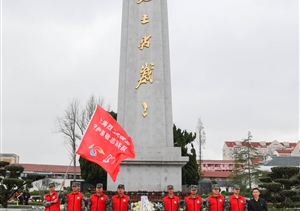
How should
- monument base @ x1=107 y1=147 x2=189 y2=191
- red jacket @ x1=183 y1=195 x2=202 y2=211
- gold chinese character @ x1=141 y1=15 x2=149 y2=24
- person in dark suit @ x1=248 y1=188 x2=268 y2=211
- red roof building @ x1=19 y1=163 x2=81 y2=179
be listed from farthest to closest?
1. red roof building @ x1=19 y1=163 x2=81 y2=179
2. gold chinese character @ x1=141 y1=15 x2=149 y2=24
3. monument base @ x1=107 y1=147 x2=189 y2=191
4. red jacket @ x1=183 y1=195 x2=202 y2=211
5. person in dark suit @ x1=248 y1=188 x2=268 y2=211

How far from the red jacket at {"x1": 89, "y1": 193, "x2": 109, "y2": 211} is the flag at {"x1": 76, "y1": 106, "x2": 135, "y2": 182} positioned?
0.34m

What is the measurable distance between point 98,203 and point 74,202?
0.32m

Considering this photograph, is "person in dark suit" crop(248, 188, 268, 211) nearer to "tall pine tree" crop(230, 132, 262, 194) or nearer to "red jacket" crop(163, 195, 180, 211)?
"red jacket" crop(163, 195, 180, 211)

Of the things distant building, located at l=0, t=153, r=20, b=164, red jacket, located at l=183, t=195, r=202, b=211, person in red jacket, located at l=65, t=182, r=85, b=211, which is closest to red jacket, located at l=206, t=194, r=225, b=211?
red jacket, located at l=183, t=195, r=202, b=211

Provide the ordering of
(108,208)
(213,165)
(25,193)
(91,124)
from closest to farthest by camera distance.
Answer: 1. (108,208)
2. (91,124)
3. (25,193)
4. (213,165)

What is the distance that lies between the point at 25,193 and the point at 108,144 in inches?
438

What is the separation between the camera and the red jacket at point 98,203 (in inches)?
186

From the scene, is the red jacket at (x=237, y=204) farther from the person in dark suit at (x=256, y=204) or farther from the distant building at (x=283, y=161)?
the distant building at (x=283, y=161)

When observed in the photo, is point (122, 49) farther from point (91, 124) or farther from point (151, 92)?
point (91, 124)

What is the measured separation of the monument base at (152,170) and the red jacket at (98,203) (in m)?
4.06

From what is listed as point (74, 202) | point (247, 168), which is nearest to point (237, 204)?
point (74, 202)

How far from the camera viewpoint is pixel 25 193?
48.3 ft

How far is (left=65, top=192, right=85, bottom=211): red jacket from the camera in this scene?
4723 millimetres

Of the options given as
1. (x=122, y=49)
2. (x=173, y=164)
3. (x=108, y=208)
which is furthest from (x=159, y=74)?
(x=108, y=208)
